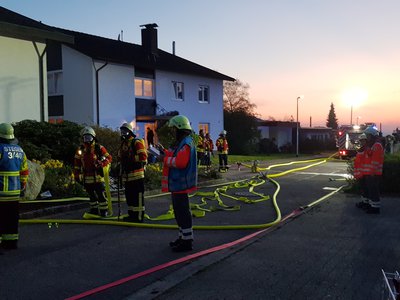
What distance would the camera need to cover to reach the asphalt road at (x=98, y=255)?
468cm

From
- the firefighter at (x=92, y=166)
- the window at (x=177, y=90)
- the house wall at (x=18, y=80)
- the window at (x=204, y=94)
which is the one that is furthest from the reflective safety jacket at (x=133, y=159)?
the window at (x=204, y=94)

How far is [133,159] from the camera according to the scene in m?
7.96

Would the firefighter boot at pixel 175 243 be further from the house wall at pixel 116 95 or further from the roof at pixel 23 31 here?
the house wall at pixel 116 95

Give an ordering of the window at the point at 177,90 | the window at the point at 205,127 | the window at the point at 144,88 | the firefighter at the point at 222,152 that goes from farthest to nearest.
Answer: the window at the point at 205,127, the window at the point at 177,90, the window at the point at 144,88, the firefighter at the point at 222,152

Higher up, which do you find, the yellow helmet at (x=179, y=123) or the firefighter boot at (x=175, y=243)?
the yellow helmet at (x=179, y=123)

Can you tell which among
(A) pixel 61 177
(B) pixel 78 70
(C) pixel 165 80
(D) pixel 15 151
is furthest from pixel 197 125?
(D) pixel 15 151

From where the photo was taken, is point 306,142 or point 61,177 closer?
point 61,177

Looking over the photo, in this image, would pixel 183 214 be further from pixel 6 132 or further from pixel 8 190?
pixel 6 132

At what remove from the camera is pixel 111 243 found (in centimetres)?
658

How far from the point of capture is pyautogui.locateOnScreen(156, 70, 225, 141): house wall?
97.7ft

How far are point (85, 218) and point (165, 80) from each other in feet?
73.6

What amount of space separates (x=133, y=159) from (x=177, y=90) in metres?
23.7

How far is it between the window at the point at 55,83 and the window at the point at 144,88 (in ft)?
15.2

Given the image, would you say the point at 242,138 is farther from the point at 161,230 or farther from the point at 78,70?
the point at 161,230
